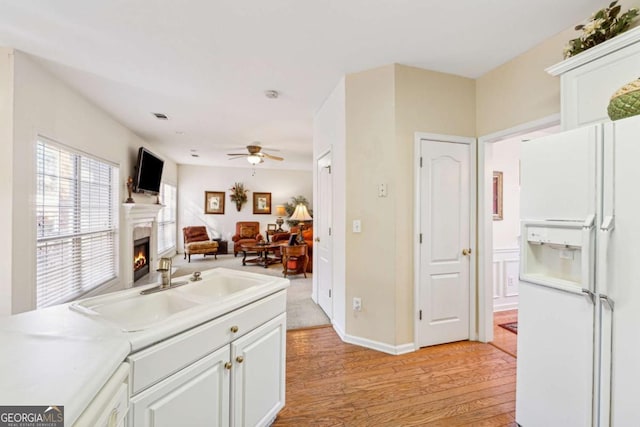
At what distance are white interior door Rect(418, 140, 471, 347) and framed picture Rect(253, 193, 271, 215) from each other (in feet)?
22.1

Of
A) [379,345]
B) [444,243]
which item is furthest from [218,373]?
[444,243]

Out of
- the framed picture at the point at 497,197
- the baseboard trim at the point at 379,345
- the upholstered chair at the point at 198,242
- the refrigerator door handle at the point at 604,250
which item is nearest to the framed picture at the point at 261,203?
the upholstered chair at the point at 198,242

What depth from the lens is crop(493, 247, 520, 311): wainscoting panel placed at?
3.68 metres

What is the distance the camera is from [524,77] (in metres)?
2.43

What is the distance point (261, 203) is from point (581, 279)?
8.09 m

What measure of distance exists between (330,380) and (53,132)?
357cm

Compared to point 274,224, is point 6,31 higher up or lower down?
higher up

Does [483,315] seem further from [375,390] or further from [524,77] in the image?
[524,77]

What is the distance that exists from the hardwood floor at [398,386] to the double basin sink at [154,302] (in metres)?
0.97

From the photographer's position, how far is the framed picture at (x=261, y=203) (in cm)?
875

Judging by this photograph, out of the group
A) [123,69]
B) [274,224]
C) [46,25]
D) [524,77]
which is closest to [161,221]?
[274,224]

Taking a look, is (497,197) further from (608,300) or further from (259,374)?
(259,374)

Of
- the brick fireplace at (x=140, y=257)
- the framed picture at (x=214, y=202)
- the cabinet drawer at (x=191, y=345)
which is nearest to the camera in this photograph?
the cabinet drawer at (x=191, y=345)

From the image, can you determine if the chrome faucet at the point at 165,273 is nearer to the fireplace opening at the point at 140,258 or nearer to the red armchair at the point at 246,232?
the fireplace opening at the point at 140,258
